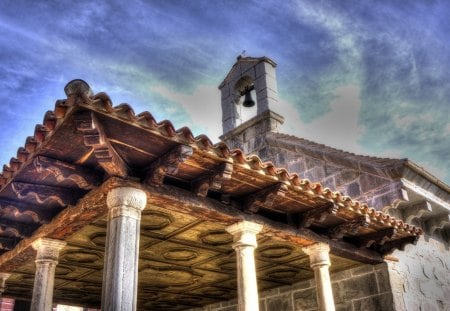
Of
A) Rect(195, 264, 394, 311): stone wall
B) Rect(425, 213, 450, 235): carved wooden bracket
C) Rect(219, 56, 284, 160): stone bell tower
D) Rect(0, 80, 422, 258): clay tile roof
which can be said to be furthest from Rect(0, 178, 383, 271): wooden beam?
Rect(219, 56, 284, 160): stone bell tower

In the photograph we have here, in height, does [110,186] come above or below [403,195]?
below

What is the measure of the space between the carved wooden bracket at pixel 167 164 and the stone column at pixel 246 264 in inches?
49.0

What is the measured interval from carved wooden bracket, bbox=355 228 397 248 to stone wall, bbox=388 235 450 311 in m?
0.66

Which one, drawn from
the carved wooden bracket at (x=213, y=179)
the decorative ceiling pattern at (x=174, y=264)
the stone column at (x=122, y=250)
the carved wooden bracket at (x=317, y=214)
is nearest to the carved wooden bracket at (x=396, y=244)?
the decorative ceiling pattern at (x=174, y=264)

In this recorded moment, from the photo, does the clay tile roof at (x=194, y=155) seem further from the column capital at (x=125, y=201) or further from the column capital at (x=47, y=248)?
the column capital at (x=47, y=248)

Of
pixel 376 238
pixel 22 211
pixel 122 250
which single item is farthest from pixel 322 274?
pixel 22 211

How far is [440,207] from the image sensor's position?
770 centimetres

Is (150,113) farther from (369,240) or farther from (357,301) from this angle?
(357,301)

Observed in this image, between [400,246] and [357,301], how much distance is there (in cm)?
111

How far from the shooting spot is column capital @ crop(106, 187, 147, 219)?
4.01 metres

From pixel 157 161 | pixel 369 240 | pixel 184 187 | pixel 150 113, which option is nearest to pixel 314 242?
pixel 369 240

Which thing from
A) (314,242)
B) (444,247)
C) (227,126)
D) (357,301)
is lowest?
(357,301)

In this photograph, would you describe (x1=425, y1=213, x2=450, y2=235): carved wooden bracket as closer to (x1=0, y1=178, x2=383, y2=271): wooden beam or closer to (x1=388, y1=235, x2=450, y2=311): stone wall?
(x1=388, y1=235, x2=450, y2=311): stone wall

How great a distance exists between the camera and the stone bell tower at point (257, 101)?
934 centimetres
